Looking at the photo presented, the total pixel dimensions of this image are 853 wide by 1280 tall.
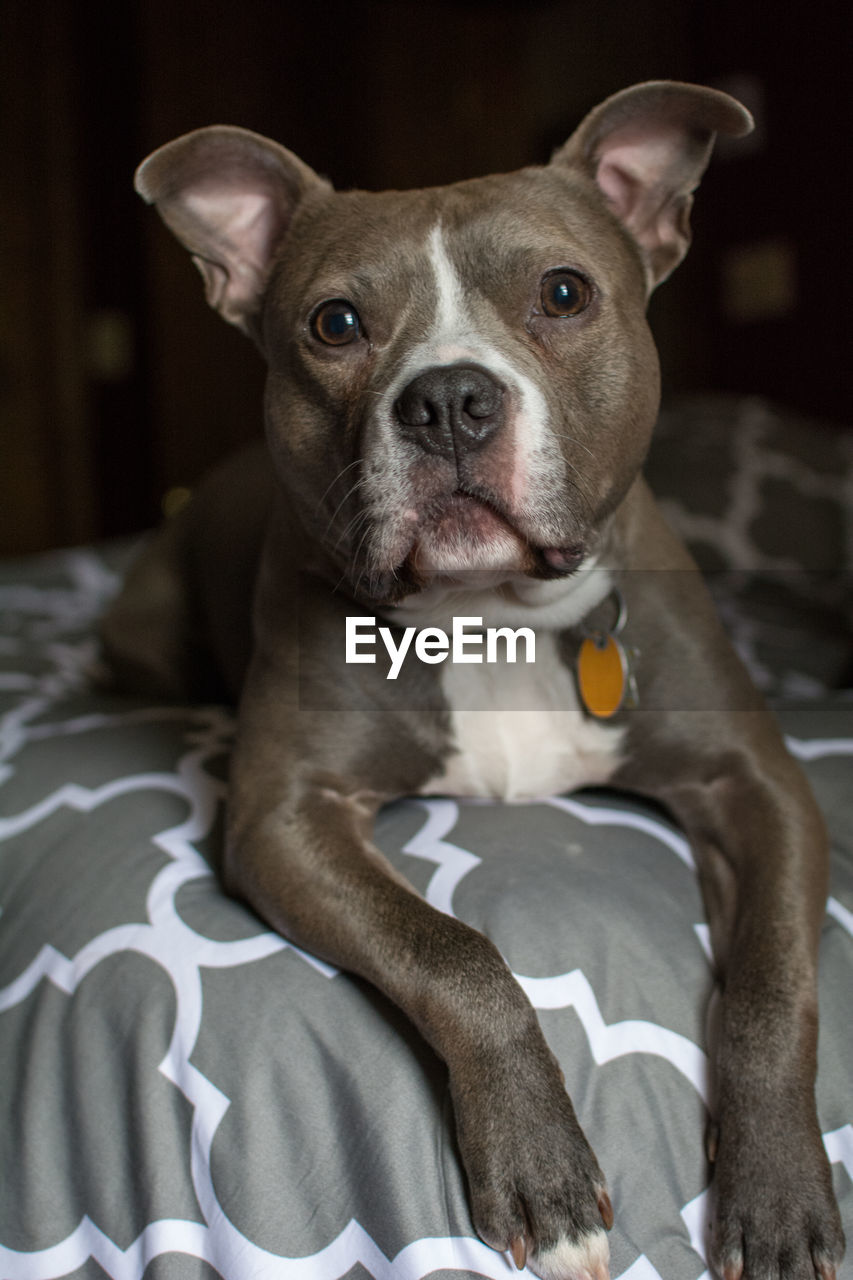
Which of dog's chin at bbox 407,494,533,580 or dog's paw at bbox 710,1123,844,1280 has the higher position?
dog's chin at bbox 407,494,533,580

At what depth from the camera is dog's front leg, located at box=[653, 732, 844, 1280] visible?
126 centimetres

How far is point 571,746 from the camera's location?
6.18 ft

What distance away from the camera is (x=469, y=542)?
1.52m

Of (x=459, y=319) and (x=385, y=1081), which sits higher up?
(x=459, y=319)

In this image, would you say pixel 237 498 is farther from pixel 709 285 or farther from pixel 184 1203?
pixel 709 285

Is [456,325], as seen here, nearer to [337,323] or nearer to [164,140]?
[337,323]

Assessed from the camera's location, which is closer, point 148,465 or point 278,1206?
point 278,1206

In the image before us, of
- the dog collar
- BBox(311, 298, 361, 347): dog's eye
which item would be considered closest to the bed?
the dog collar

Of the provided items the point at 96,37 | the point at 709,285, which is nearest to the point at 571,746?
the point at 709,285

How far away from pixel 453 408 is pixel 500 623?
0.51 meters

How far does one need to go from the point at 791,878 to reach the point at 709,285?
3956 millimetres

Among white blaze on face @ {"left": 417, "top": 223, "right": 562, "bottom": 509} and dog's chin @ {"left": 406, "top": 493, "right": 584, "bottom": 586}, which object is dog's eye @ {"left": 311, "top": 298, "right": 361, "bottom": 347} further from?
dog's chin @ {"left": 406, "top": 493, "right": 584, "bottom": 586}

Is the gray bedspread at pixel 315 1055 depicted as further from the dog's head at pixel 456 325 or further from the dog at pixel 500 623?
the dog's head at pixel 456 325

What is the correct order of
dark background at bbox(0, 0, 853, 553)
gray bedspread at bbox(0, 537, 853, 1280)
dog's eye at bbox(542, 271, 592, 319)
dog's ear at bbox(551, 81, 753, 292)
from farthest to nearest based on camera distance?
dark background at bbox(0, 0, 853, 553), dog's ear at bbox(551, 81, 753, 292), dog's eye at bbox(542, 271, 592, 319), gray bedspread at bbox(0, 537, 853, 1280)
